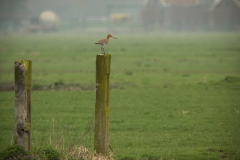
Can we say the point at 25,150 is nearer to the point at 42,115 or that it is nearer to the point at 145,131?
the point at 145,131

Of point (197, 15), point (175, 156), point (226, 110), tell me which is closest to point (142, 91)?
point (226, 110)

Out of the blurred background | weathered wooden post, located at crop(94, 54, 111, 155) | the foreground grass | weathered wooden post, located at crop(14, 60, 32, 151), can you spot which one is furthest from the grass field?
the blurred background

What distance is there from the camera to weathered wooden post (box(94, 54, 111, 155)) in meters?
9.02

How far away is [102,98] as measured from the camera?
9062 mm

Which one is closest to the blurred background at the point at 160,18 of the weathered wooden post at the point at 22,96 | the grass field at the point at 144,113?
the grass field at the point at 144,113

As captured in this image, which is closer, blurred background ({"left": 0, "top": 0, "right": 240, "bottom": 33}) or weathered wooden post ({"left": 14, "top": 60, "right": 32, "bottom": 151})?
weathered wooden post ({"left": 14, "top": 60, "right": 32, "bottom": 151})

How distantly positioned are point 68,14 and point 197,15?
6462 centimetres

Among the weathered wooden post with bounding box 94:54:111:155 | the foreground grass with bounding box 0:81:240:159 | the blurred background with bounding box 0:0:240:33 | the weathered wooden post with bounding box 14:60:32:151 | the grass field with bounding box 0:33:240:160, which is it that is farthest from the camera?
the blurred background with bounding box 0:0:240:33

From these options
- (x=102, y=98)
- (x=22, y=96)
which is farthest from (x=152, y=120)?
(x=22, y=96)

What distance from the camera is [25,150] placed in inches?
344

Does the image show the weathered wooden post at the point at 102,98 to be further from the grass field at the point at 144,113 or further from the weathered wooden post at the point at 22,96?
the weathered wooden post at the point at 22,96

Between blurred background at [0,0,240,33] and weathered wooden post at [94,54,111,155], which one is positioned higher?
blurred background at [0,0,240,33]

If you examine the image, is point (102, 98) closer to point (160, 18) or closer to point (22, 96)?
point (22, 96)

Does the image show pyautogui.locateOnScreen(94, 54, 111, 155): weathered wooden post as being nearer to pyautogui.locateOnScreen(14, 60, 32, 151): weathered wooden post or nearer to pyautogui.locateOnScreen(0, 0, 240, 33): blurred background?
pyautogui.locateOnScreen(14, 60, 32, 151): weathered wooden post
